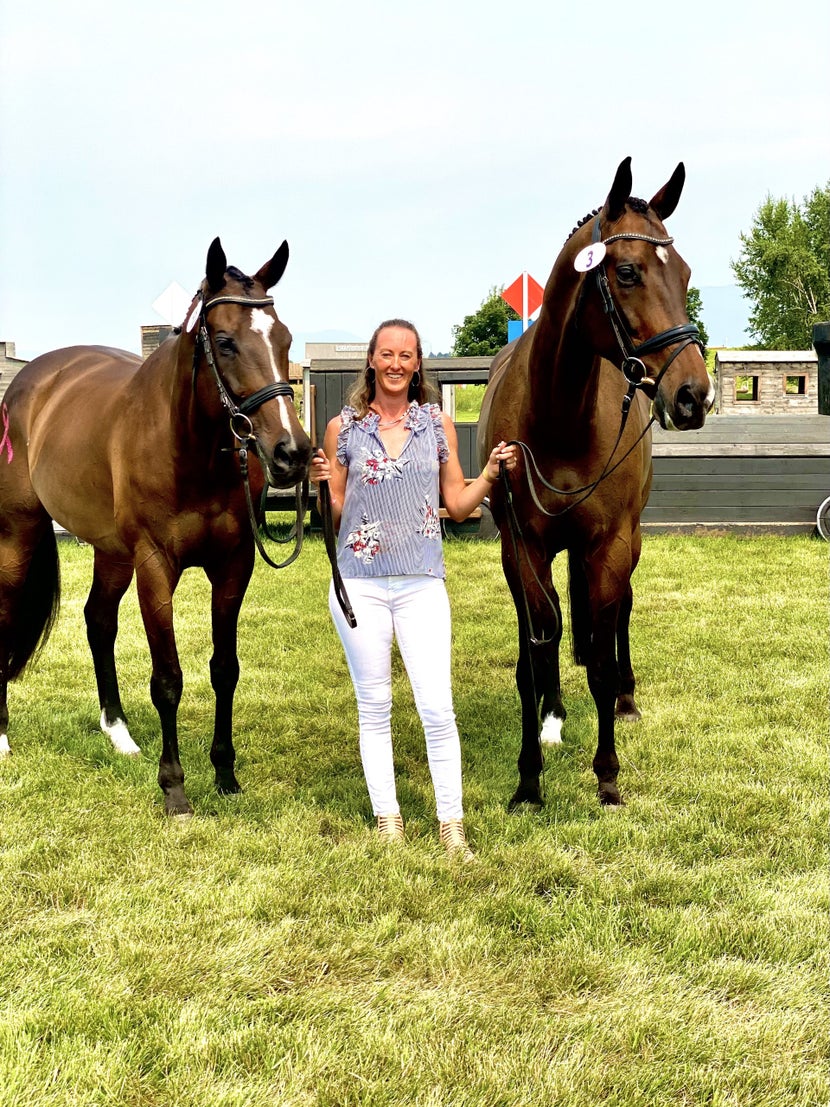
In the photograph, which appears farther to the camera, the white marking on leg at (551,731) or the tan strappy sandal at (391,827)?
the white marking on leg at (551,731)

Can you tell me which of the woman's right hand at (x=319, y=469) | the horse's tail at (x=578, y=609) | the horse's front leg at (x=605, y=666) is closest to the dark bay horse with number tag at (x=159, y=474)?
the woman's right hand at (x=319, y=469)

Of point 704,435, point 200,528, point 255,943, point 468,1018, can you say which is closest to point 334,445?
point 200,528

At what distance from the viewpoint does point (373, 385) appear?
3334mm

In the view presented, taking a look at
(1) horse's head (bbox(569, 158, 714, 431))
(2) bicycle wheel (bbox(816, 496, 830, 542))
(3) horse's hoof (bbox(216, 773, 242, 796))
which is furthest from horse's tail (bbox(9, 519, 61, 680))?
(2) bicycle wheel (bbox(816, 496, 830, 542))

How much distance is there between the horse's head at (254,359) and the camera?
9.97 feet

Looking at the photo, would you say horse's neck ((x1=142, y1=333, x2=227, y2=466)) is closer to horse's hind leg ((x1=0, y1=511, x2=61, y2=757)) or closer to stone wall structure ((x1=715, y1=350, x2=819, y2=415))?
horse's hind leg ((x1=0, y1=511, x2=61, y2=757))

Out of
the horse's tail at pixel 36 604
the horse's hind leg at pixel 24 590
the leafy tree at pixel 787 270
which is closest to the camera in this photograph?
the horse's hind leg at pixel 24 590

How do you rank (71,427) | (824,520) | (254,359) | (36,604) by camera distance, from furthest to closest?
(824,520) < (36,604) < (71,427) < (254,359)

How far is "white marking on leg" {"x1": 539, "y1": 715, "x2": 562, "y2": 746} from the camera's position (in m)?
4.57

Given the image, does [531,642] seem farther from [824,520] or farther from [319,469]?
[824,520]

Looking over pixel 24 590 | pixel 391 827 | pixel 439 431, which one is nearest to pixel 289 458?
pixel 439 431

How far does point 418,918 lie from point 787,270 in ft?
191

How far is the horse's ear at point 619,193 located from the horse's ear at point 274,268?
1.21 m

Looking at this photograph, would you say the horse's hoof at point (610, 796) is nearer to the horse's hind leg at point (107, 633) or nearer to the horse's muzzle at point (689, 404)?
the horse's muzzle at point (689, 404)
